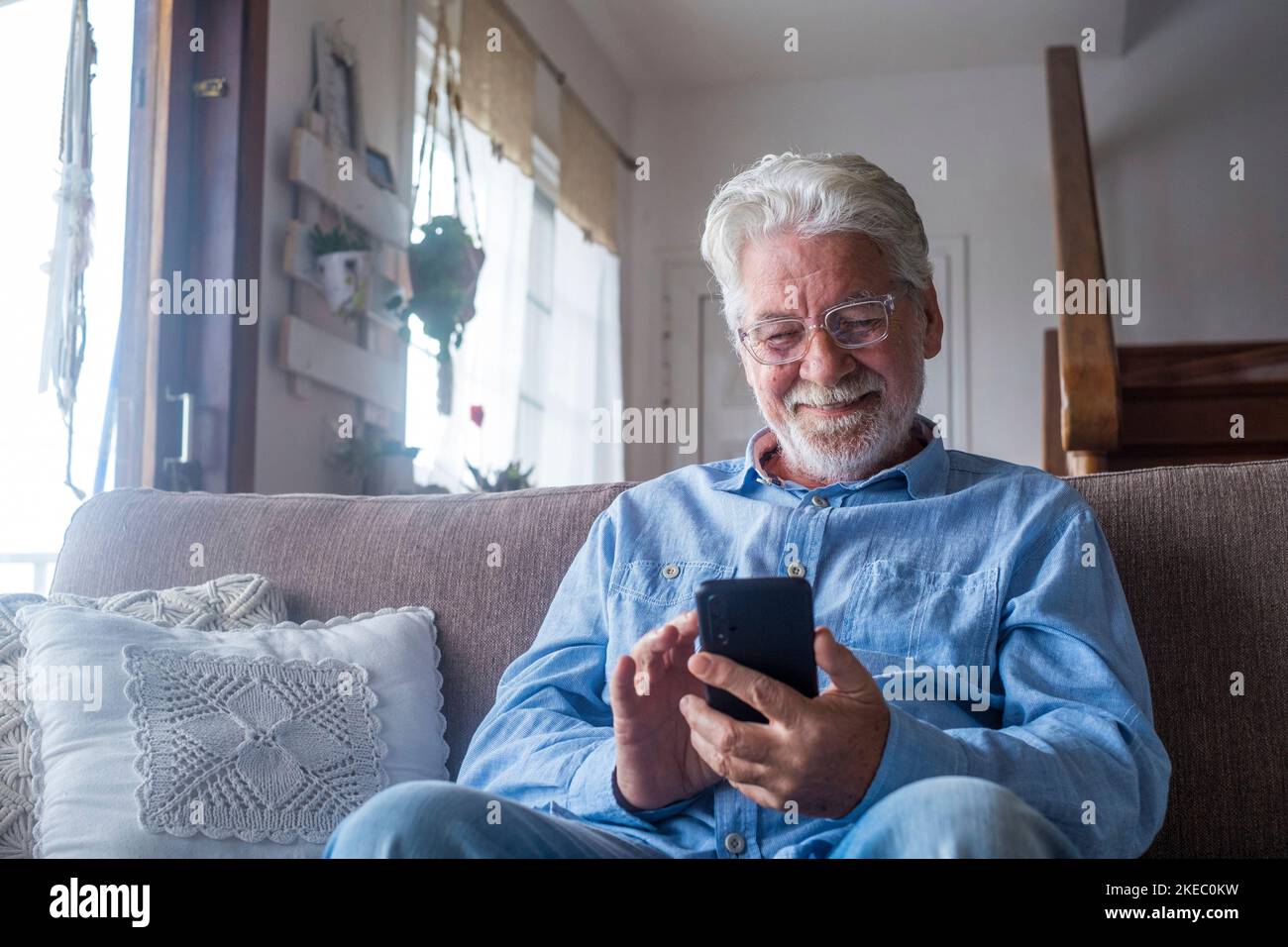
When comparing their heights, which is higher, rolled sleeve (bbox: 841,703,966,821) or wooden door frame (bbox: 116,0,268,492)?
wooden door frame (bbox: 116,0,268,492)

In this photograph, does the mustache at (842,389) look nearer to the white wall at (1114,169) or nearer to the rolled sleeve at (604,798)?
the rolled sleeve at (604,798)

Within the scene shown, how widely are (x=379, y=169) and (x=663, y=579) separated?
2.31 metres

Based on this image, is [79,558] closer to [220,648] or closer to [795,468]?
[220,648]

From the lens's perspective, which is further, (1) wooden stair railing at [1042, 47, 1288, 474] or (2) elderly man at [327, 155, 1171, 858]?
(1) wooden stair railing at [1042, 47, 1288, 474]

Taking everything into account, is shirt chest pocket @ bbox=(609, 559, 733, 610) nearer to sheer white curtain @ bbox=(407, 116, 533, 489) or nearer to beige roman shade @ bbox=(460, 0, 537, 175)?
sheer white curtain @ bbox=(407, 116, 533, 489)

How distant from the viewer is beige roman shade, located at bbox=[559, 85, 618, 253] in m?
4.87

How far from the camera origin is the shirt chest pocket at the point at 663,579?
139cm

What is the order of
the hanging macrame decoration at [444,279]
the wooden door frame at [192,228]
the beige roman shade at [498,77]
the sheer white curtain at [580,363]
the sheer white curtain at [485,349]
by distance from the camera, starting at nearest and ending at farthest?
1. the wooden door frame at [192,228]
2. the hanging macrame decoration at [444,279]
3. the sheer white curtain at [485,349]
4. the beige roman shade at [498,77]
5. the sheer white curtain at [580,363]

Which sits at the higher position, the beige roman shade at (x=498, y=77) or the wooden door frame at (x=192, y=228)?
the beige roman shade at (x=498, y=77)

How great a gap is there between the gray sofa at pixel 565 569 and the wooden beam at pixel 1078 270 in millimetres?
964

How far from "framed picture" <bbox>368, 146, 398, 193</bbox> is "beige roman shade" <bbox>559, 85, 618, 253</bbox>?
1.41 m

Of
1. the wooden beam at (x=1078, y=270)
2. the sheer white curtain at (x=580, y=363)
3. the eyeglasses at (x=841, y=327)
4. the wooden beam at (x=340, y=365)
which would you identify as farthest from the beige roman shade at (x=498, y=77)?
the eyeglasses at (x=841, y=327)

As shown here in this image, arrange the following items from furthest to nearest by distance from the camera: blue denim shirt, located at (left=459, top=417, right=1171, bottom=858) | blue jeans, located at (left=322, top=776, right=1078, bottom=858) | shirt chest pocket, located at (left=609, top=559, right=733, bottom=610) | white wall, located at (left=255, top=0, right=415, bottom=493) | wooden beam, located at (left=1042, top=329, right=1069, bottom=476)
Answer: wooden beam, located at (left=1042, top=329, right=1069, bottom=476) < white wall, located at (left=255, top=0, right=415, bottom=493) < shirt chest pocket, located at (left=609, top=559, right=733, bottom=610) < blue denim shirt, located at (left=459, top=417, right=1171, bottom=858) < blue jeans, located at (left=322, top=776, right=1078, bottom=858)

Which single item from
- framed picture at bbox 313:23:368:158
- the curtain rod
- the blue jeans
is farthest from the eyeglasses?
the curtain rod
